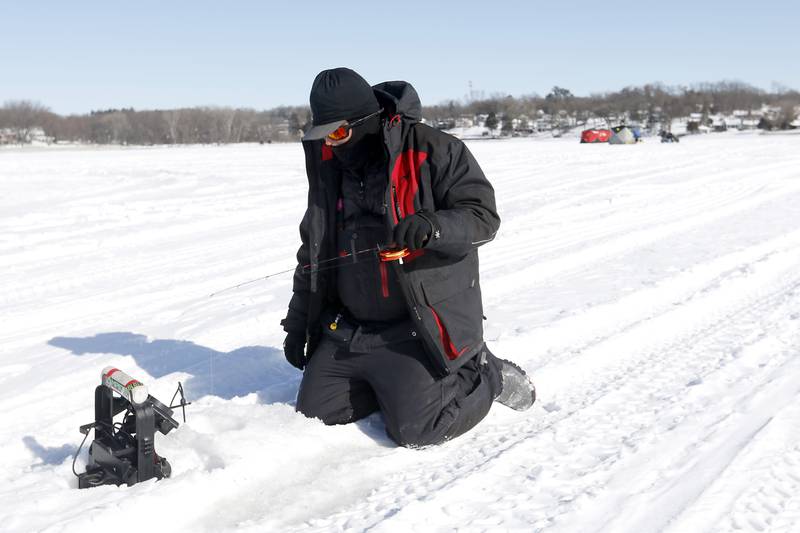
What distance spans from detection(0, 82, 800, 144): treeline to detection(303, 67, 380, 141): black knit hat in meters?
74.1

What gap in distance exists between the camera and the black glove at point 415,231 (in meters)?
2.89

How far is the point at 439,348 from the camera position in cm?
318

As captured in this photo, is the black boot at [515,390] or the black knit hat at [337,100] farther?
the black boot at [515,390]

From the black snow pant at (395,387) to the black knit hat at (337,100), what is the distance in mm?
888

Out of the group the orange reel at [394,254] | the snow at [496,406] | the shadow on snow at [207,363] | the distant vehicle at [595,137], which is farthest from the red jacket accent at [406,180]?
the distant vehicle at [595,137]

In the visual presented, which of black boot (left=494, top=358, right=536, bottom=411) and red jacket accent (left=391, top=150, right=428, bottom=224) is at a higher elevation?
red jacket accent (left=391, top=150, right=428, bottom=224)

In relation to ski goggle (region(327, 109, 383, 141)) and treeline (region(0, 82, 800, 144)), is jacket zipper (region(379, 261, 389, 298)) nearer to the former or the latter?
ski goggle (region(327, 109, 383, 141))

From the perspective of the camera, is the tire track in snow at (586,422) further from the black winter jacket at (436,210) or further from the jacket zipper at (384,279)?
the jacket zipper at (384,279)

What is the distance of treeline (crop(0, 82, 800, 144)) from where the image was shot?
82.6 metres

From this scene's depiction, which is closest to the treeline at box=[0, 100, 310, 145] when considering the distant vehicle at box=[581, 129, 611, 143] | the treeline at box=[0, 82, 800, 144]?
the treeline at box=[0, 82, 800, 144]

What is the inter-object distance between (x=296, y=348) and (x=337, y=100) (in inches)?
47.7

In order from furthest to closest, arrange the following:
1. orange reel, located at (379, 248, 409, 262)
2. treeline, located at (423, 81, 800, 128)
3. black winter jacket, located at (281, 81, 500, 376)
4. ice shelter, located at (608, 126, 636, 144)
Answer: treeline, located at (423, 81, 800, 128), ice shelter, located at (608, 126, 636, 144), black winter jacket, located at (281, 81, 500, 376), orange reel, located at (379, 248, 409, 262)

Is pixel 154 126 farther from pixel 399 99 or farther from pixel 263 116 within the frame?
pixel 399 99

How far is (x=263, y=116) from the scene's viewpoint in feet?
309
